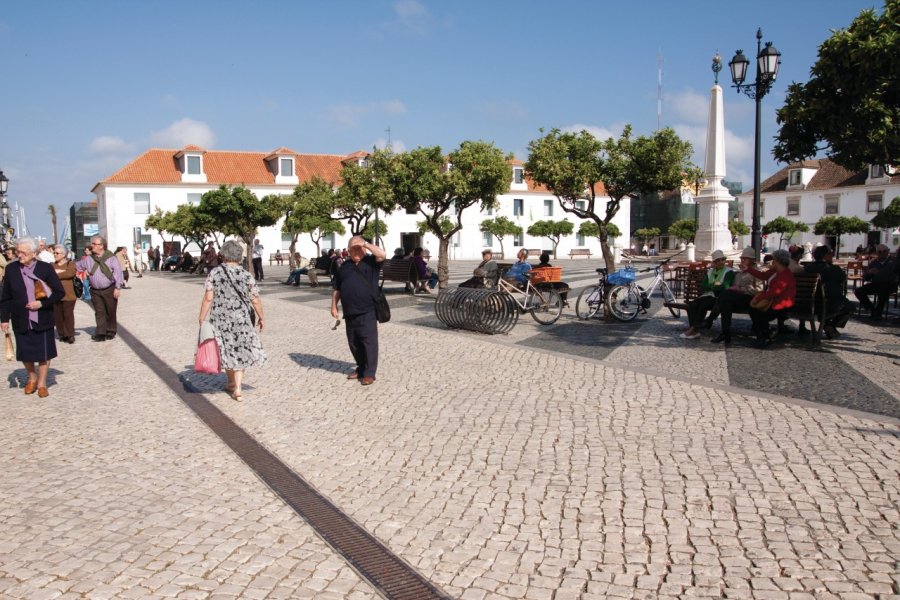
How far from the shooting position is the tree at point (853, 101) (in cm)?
786

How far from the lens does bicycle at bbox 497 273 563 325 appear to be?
12707 millimetres

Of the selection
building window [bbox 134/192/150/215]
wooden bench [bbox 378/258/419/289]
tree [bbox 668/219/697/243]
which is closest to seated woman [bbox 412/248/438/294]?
wooden bench [bbox 378/258/419/289]

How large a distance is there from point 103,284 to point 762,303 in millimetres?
9880

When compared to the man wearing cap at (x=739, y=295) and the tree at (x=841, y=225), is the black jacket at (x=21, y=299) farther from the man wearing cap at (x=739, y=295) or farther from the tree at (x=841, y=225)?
the tree at (x=841, y=225)

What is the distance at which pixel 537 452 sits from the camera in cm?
532

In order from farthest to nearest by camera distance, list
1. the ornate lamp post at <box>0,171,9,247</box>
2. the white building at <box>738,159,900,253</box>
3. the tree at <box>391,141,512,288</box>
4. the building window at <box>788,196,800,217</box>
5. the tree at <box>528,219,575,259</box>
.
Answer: the tree at <box>528,219,575,259</box>, the building window at <box>788,196,800,217</box>, the white building at <box>738,159,900,253</box>, the ornate lamp post at <box>0,171,9,247</box>, the tree at <box>391,141,512,288</box>

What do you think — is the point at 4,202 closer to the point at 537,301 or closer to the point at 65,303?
the point at 65,303

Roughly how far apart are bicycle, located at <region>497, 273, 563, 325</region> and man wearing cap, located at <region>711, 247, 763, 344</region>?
3338 millimetres

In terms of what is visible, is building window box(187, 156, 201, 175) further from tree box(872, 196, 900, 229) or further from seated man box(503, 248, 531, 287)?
tree box(872, 196, 900, 229)

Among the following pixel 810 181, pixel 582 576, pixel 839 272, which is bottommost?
pixel 582 576

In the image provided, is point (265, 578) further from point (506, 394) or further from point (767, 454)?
point (506, 394)

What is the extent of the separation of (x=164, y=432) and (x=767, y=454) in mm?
4725

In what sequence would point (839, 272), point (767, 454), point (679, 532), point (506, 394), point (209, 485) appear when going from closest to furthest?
point (679, 532), point (209, 485), point (767, 454), point (506, 394), point (839, 272)

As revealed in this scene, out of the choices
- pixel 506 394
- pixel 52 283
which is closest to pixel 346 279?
pixel 506 394
